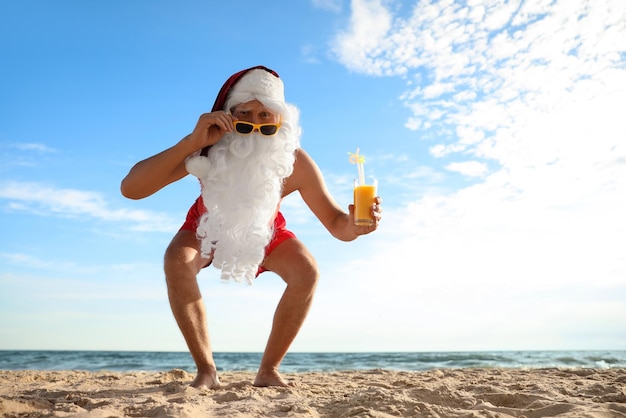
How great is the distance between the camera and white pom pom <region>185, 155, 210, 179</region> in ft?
11.4

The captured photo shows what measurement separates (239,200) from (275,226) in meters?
0.34

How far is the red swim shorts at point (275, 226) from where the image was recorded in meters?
3.67

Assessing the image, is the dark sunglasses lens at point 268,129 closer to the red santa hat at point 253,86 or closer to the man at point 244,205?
the man at point 244,205

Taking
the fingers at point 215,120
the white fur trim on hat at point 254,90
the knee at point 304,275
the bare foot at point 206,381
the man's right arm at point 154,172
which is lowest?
the bare foot at point 206,381

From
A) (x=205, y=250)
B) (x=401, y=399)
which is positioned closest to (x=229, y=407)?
(x=401, y=399)

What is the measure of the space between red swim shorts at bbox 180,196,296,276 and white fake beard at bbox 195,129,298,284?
0.07 m

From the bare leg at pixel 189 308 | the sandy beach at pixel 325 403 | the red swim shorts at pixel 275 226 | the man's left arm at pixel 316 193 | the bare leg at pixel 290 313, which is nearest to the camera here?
the sandy beach at pixel 325 403

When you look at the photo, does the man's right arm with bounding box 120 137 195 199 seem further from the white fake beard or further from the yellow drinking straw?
the yellow drinking straw

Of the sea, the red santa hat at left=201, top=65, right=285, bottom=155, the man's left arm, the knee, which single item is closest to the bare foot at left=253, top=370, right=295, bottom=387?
the knee

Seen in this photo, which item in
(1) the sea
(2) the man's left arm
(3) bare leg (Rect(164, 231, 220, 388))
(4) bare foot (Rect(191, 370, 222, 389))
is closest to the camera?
(4) bare foot (Rect(191, 370, 222, 389))

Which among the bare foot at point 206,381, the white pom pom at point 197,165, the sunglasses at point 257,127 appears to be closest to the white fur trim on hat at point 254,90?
the sunglasses at point 257,127

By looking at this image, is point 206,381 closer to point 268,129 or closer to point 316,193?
point 316,193

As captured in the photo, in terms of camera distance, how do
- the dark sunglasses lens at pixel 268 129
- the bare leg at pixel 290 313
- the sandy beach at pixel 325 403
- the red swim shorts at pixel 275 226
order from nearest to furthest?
the sandy beach at pixel 325 403 → the bare leg at pixel 290 313 → the dark sunglasses lens at pixel 268 129 → the red swim shorts at pixel 275 226

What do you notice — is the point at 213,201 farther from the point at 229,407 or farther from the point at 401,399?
the point at 401,399
